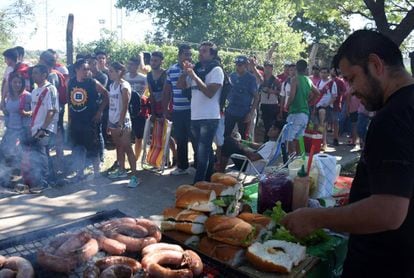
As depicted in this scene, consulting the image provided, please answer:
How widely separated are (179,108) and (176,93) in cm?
27

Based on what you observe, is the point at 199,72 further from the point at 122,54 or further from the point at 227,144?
the point at 122,54

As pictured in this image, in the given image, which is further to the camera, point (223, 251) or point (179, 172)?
point (179, 172)

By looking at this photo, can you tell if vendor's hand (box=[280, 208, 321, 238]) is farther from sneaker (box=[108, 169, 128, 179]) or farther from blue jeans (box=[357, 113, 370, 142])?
blue jeans (box=[357, 113, 370, 142])

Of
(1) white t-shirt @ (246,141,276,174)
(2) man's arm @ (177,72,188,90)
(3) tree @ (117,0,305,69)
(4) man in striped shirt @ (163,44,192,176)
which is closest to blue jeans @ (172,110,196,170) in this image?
(4) man in striped shirt @ (163,44,192,176)

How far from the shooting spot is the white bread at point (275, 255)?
2195 millimetres

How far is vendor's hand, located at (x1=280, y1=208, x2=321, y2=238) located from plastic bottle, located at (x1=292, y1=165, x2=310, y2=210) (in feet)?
3.85

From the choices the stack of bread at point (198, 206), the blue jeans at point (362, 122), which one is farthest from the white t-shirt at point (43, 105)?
the blue jeans at point (362, 122)

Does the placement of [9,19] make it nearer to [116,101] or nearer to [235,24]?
[116,101]

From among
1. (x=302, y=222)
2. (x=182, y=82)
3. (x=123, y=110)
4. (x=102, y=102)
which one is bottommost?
(x=302, y=222)

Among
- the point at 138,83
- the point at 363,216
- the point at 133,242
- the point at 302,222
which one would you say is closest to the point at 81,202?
the point at 138,83

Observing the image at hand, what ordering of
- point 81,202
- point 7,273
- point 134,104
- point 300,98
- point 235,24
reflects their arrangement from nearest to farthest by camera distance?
point 7,273, point 81,202, point 134,104, point 300,98, point 235,24

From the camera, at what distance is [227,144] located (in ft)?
22.4

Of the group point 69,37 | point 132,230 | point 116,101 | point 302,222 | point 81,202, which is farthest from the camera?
point 69,37

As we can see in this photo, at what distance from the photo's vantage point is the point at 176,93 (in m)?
6.80
